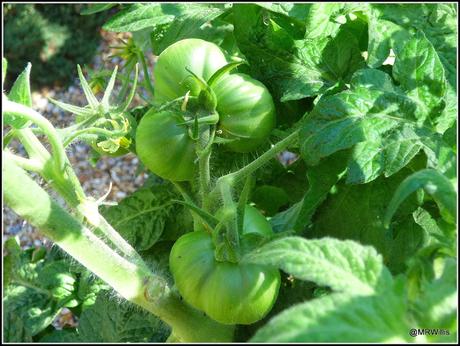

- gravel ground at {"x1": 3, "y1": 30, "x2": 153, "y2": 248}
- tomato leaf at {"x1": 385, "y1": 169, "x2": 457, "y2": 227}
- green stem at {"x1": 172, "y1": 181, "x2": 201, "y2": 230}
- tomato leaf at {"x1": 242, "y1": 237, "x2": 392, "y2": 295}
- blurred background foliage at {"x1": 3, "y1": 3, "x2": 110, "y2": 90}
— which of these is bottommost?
gravel ground at {"x1": 3, "y1": 30, "x2": 153, "y2": 248}

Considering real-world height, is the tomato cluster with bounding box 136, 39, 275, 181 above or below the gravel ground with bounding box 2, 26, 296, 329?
above

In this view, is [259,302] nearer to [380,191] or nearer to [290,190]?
[380,191]

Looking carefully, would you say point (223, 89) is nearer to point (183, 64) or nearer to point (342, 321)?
point (183, 64)

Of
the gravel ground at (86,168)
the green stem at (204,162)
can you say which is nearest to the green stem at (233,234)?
the green stem at (204,162)

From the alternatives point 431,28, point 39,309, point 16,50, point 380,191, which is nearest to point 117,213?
point 39,309

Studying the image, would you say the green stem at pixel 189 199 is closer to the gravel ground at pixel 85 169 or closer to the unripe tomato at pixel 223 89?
the unripe tomato at pixel 223 89

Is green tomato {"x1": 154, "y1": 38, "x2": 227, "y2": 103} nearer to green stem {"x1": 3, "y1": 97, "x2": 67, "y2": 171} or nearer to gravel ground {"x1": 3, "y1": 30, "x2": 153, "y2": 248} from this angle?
green stem {"x1": 3, "y1": 97, "x2": 67, "y2": 171}

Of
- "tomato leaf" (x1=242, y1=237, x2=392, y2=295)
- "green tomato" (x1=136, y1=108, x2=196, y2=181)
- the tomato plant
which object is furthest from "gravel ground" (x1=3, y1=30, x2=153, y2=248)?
"tomato leaf" (x1=242, y1=237, x2=392, y2=295)
